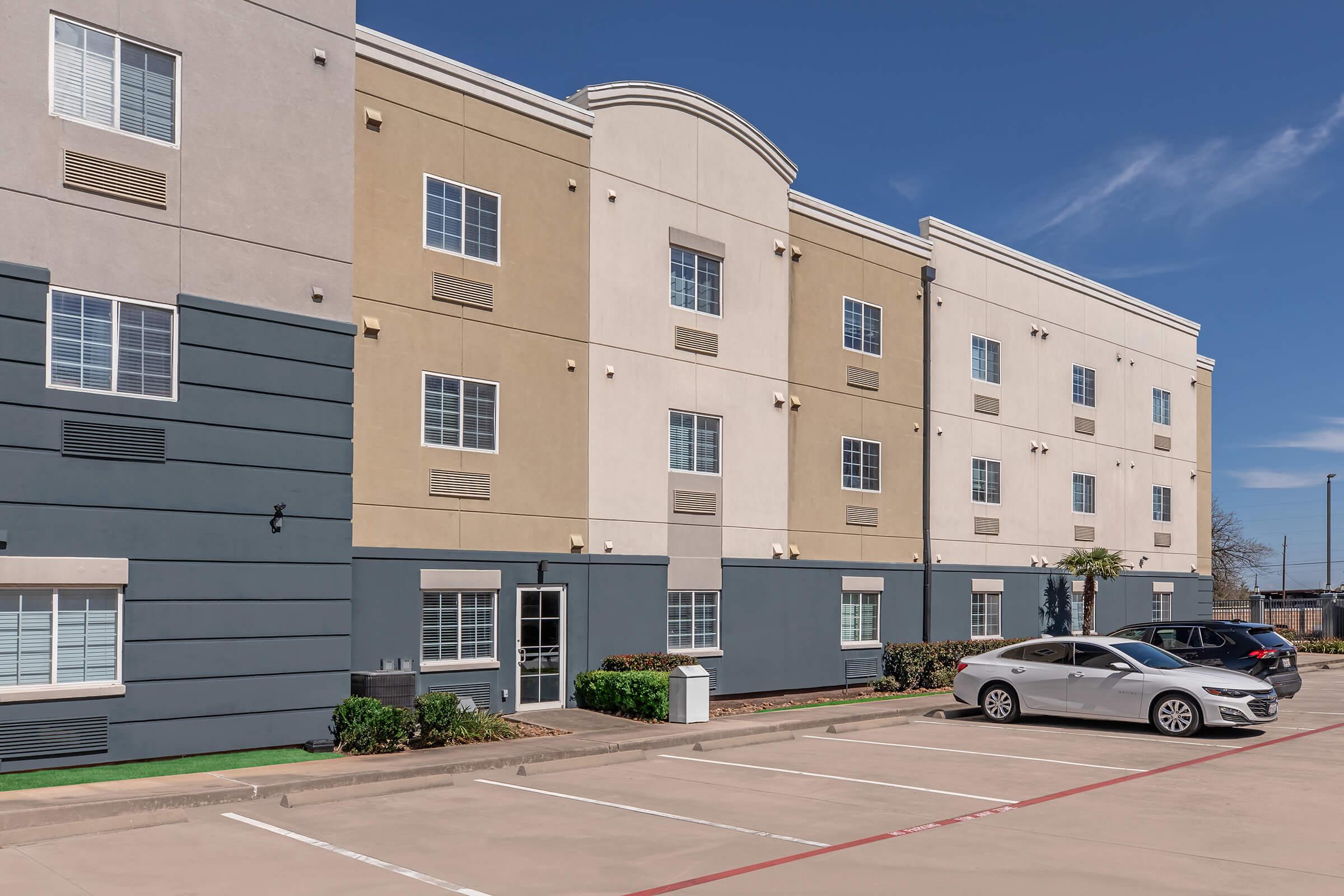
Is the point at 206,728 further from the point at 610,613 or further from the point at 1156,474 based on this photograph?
the point at 1156,474

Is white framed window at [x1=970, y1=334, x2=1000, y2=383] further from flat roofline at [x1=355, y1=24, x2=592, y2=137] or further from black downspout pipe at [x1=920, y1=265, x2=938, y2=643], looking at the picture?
flat roofline at [x1=355, y1=24, x2=592, y2=137]

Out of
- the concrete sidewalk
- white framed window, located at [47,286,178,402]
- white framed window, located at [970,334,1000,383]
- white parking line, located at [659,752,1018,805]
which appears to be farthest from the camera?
white framed window, located at [970,334,1000,383]

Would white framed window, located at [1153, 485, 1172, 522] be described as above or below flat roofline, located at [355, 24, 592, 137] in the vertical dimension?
below

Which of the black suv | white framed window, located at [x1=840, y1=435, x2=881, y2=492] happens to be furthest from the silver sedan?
white framed window, located at [x1=840, y1=435, x2=881, y2=492]

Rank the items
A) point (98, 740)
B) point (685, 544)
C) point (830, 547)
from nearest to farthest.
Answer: point (98, 740), point (685, 544), point (830, 547)

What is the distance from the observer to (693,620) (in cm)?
2295

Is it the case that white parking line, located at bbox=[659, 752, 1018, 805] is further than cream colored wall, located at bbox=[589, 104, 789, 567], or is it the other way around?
cream colored wall, located at bbox=[589, 104, 789, 567]

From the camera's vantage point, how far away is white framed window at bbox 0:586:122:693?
13562 mm

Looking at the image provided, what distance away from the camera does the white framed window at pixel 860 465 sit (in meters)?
26.7

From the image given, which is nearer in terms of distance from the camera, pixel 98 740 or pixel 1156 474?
pixel 98 740

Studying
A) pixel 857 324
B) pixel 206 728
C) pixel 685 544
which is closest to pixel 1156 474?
pixel 857 324

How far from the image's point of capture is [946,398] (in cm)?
2955

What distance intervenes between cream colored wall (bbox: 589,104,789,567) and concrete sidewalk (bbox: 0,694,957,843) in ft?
14.0

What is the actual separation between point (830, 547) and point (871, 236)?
7427 mm
